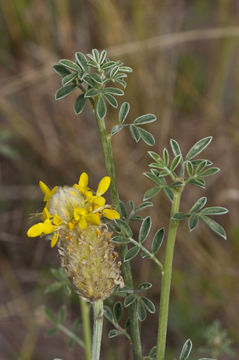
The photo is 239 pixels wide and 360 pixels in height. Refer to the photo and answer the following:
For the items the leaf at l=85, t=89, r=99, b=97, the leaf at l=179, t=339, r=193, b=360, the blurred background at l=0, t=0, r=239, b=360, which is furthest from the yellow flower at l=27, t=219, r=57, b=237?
the blurred background at l=0, t=0, r=239, b=360

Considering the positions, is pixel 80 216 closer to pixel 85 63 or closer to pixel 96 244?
pixel 96 244

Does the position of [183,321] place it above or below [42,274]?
below

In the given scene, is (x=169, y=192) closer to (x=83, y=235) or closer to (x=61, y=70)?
(x=83, y=235)

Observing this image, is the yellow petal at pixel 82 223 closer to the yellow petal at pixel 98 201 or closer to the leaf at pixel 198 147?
the yellow petal at pixel 98 201

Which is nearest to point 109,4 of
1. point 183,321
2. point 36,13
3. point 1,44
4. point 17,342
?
point 36,13

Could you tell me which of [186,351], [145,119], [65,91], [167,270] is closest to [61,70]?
[65,91]

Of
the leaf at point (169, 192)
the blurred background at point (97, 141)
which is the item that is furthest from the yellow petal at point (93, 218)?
the blurred background at point (97, 141)
